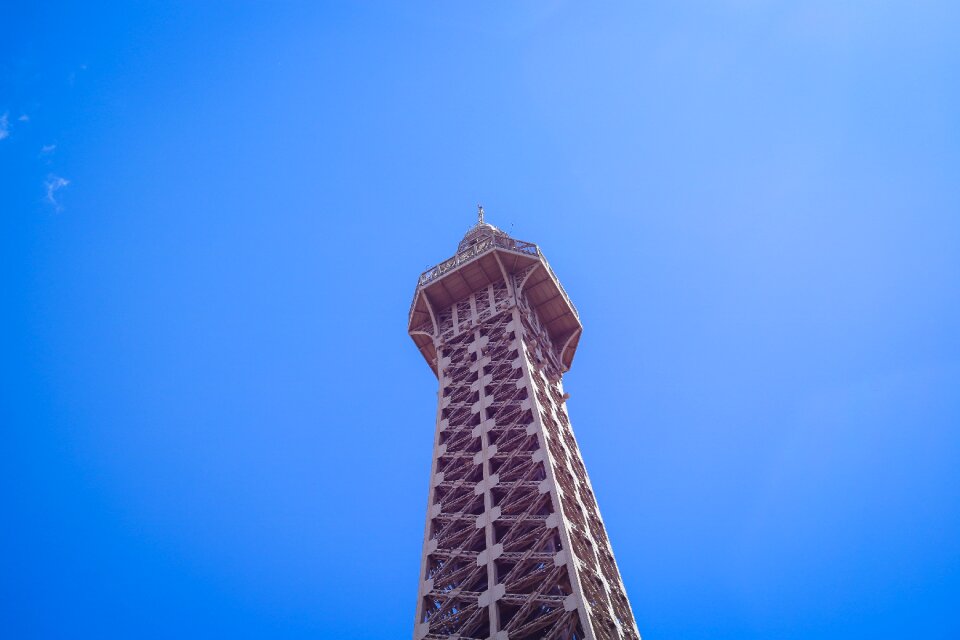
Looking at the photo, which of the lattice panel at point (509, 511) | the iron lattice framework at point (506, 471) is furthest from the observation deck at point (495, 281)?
the lattice panel at point (509, 511)

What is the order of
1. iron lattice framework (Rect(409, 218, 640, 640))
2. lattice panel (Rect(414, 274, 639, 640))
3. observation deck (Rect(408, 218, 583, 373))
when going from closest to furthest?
lattice panel (Rect(414, 274, 639, 640)) → iron lattice framework (Rect(409, 218, 640, 640)) → observation deck (Rect(408, 218, 583, 373))

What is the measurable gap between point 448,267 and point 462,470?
55.7 feet

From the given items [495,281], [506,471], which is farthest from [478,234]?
[506,471]

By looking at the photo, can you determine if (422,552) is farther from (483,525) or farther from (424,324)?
(424,324)

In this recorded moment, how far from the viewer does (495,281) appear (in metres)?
47.0

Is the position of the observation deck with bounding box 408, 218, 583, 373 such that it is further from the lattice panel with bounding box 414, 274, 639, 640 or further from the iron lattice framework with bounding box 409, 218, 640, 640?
the lattice panel with bounding box 414, 274, 639, 640

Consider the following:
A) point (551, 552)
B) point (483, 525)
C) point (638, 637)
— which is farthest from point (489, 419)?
point (638, 637)

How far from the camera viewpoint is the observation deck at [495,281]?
46.3 meters

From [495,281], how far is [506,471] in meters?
17.1

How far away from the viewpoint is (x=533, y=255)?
4650 cm

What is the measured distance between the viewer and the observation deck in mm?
46281

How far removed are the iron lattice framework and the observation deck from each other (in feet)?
0.24

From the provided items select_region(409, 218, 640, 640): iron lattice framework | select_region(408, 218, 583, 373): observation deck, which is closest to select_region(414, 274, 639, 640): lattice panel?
select_region(409, 218, 640, 640): iron lattice framework

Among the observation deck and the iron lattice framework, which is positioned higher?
the observation deck
